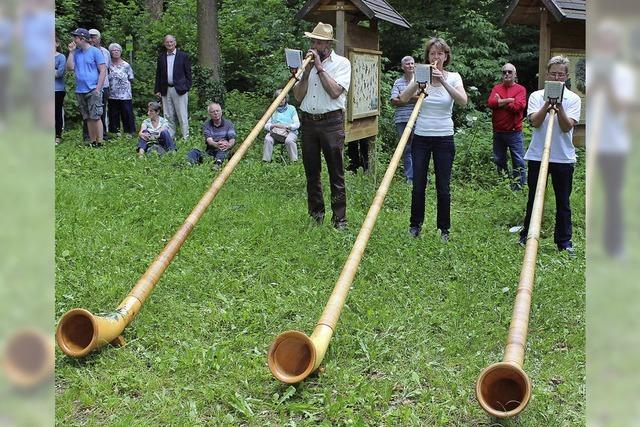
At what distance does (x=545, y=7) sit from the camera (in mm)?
9297

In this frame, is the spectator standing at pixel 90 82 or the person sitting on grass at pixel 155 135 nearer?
the person sitting on grass at pixel 155 135

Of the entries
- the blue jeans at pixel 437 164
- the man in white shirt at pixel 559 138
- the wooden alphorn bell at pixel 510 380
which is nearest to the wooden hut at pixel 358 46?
the blue jeans at pixel 437 164

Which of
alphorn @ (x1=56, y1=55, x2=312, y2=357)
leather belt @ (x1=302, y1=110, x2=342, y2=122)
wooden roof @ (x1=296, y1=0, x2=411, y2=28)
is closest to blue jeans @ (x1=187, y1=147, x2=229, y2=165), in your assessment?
wooden roof @ (x1=296, y1=0, x2=411, y2=28)

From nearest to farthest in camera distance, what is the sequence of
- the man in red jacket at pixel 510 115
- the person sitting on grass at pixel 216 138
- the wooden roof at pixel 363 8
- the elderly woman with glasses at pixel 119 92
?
the wooden roof at pixel 363 8, the man in red jacket at pixel 510 115, the person sitting on grass at pixel 216 138, the elderly woman with glasses at pixel 119 92

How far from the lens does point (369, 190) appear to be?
8.88 meters

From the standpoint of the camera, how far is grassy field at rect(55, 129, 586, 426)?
3.55 m

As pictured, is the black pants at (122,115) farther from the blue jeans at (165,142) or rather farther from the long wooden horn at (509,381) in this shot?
the long wooden horn at (509,381)

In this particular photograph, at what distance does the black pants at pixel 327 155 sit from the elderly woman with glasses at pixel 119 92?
591cm

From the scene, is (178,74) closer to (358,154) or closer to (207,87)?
(207,87)

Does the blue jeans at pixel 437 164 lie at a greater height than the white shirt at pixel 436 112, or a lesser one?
lesser

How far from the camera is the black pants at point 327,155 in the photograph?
267 inches

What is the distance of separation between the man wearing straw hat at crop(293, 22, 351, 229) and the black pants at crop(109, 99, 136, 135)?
6.02 metres

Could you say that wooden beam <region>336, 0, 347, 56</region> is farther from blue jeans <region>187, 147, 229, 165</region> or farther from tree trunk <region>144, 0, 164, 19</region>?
tree trunk <region>144, 0, 164, 19</region>
